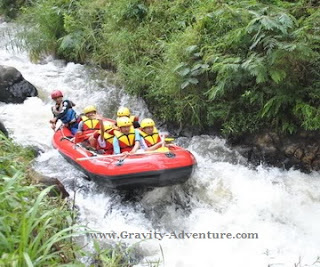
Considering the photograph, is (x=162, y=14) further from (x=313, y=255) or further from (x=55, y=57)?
(x=313, y=255)

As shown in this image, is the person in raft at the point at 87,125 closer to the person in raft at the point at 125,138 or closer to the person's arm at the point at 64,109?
the person's arm at the point at 64,109

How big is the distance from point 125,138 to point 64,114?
1.83m

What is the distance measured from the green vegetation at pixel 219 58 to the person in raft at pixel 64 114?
1234mm

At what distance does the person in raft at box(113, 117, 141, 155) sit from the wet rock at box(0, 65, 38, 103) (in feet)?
Answer: 12.9

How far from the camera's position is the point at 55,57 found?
10000 millimetres

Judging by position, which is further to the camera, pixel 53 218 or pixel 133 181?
pixel 133 181

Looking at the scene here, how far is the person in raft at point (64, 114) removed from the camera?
682cm

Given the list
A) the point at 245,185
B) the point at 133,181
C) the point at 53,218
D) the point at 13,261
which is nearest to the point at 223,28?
the point at 245,185

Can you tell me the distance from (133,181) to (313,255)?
2.29 meters

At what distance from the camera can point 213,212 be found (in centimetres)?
489

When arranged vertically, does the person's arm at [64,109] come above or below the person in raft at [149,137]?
below

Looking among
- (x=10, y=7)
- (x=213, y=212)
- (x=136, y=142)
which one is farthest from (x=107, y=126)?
(x=10, y=7)

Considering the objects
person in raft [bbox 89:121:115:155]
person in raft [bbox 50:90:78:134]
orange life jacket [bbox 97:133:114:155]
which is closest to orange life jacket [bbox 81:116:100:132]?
person in raft [bbox 89:121:115:155]

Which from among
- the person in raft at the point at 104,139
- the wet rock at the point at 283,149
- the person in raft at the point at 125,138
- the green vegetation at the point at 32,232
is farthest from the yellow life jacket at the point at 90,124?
the green vegetation at the point at 32,232
